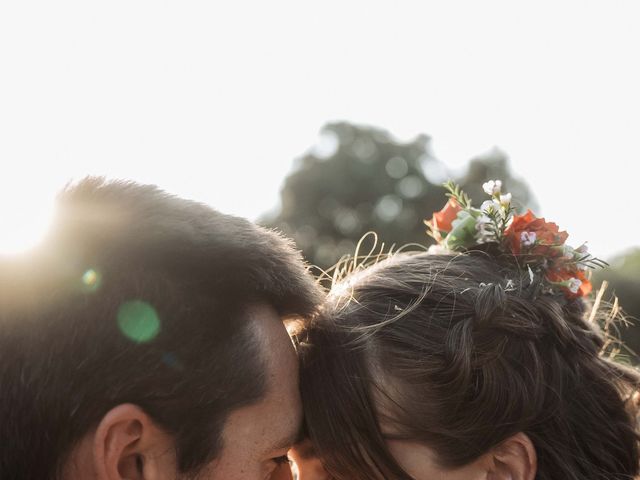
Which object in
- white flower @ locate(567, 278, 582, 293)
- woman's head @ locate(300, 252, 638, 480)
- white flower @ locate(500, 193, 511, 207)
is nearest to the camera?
woman's head @ locate(300, 252, 638, 480)

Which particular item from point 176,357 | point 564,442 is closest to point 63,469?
point 176,357

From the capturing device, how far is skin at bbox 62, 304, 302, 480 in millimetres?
3293

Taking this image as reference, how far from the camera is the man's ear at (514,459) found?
13.9 feet

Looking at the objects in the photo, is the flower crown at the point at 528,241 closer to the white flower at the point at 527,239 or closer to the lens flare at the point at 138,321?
the white flower at the point at 527,239

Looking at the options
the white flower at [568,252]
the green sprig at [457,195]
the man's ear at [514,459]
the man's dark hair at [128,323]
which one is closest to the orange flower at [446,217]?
the green sprig at [457,195]

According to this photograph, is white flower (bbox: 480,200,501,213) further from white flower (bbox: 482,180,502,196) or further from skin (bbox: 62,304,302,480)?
skin (bbox: 62,304,302,480)

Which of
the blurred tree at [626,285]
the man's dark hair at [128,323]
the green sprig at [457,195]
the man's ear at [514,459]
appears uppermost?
the green sprig at [457,195]

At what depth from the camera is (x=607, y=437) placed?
4488mm

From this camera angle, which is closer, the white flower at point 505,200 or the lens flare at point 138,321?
the lens flare at point 138,321

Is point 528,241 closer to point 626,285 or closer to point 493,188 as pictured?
point 493,188

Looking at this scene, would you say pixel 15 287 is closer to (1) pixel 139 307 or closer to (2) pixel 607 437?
(1) pixel 139 307

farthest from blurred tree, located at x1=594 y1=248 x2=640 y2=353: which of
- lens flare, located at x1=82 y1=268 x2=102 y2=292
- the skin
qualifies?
lens flare, located at x1=82 y1=268 x2=102 y2=292

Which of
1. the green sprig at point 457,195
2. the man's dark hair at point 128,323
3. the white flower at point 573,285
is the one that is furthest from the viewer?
the green sprig at point 457,195

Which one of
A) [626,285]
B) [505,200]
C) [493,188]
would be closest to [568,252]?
[505,200]
